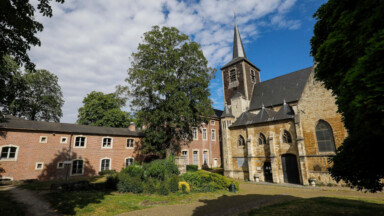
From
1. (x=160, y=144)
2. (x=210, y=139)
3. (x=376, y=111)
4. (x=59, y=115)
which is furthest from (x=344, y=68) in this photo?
(x=59, y=115)

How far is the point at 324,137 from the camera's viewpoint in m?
18.2

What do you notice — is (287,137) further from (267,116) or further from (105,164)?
(105,164)

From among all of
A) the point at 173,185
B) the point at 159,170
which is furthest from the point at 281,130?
the point at 159,170

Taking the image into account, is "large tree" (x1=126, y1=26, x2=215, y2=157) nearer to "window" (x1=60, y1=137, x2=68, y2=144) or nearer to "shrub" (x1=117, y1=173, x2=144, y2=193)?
"shrub" (x1=117, y1=173, x2=144, y2=193)

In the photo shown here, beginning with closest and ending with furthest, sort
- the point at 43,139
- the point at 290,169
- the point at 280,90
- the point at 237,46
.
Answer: the point at 290,169 → the point at 43,139 → the point at 280,90 → the point at 237,46

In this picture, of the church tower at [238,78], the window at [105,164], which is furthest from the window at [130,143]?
the church tower at [238,78]

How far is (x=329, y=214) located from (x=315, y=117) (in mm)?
13988

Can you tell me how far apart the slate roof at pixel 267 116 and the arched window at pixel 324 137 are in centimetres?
292

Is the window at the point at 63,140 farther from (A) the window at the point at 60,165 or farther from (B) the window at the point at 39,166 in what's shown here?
(B) the window at the point at 39,166

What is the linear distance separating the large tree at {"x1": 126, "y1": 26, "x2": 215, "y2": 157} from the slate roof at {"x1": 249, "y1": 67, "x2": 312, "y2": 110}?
11805 mm

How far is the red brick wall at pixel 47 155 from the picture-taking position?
19.3 meters

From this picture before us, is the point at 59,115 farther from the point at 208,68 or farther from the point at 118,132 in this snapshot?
the point at 208,68

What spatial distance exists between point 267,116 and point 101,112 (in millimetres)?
30832

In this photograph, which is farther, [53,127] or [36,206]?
[53,127]
